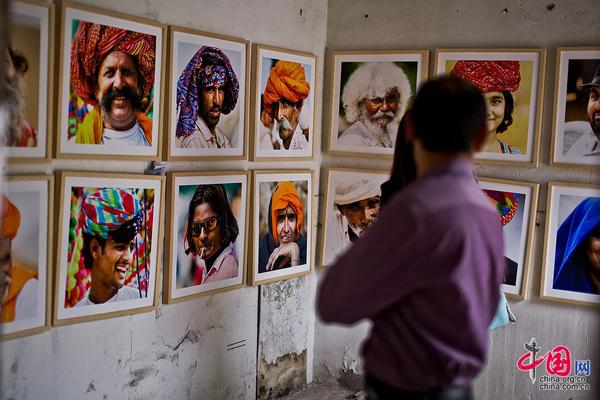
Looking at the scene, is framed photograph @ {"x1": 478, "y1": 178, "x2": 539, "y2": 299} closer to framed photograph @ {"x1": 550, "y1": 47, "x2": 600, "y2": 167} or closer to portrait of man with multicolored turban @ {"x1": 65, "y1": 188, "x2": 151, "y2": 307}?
framed photograph @ {"x1": 550, "y1": 47, "x2": 600, "y2": 167}

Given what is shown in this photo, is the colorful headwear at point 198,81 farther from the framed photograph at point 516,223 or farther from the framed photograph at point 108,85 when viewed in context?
the framed photograph at point 516,223

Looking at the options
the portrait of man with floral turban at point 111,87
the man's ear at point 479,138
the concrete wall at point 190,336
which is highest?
the portrait of man with floral turban at point 111,87

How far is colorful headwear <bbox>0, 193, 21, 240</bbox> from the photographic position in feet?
8.28

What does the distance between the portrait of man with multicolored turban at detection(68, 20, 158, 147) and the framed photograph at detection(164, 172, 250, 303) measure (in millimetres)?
354

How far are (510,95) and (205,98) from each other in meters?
1.73

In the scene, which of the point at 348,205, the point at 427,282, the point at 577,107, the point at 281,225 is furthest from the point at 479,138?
the point at 348,205

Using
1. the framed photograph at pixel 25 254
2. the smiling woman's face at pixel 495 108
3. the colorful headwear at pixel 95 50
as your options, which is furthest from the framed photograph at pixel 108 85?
the smiling woman's face at pixel 495 108

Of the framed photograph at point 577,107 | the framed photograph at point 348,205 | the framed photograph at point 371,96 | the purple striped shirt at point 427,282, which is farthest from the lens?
the framed photograph at point 348,205

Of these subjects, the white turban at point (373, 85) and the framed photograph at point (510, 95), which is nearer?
the framed photograph at point (510, 95)

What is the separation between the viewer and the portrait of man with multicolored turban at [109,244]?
2.86 meters

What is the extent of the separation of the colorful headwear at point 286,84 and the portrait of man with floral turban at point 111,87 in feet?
2.84

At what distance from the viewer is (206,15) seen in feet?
11.2

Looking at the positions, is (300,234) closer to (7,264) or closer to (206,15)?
(206,15)

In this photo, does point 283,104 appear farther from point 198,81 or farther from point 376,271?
point 376,271
